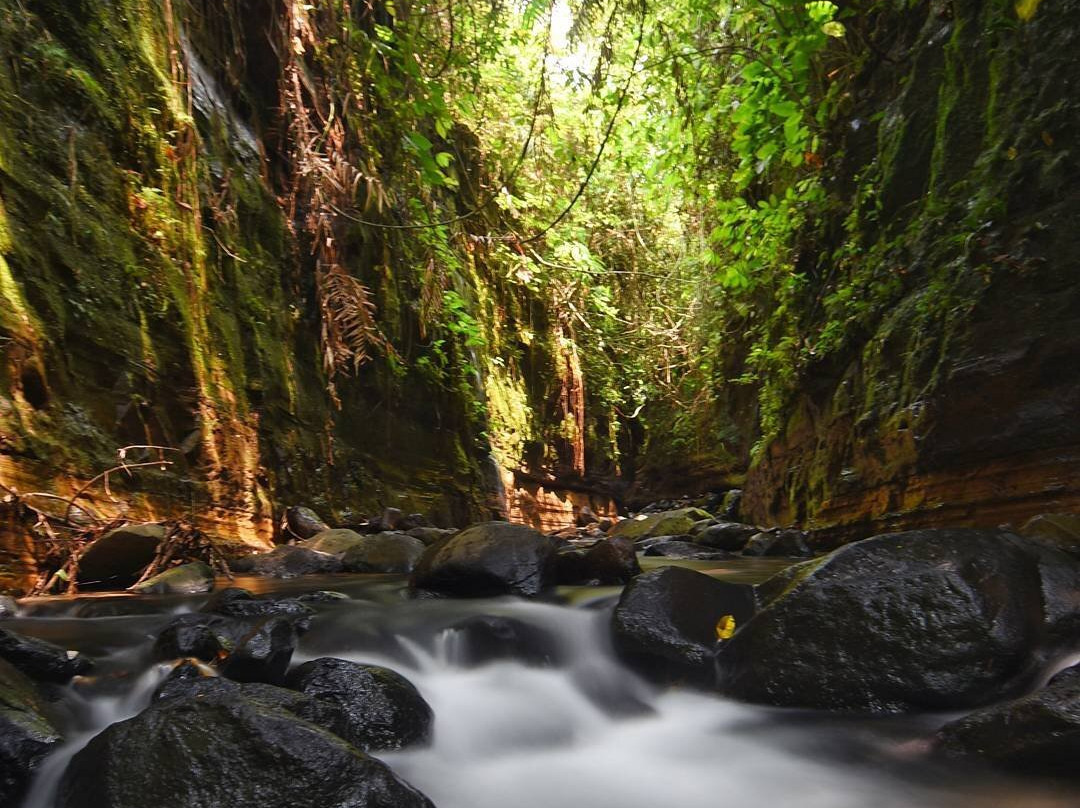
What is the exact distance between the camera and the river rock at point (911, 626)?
2.31 m

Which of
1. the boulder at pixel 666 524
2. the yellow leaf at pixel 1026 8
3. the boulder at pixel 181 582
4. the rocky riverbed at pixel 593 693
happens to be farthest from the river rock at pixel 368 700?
the boulder at pixel 666 524

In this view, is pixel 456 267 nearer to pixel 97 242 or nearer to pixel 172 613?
pixel 97 242

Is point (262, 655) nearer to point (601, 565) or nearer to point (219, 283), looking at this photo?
point (601, 565)

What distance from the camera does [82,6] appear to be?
4.67 m

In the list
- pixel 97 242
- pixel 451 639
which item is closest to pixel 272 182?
pixel 97 242

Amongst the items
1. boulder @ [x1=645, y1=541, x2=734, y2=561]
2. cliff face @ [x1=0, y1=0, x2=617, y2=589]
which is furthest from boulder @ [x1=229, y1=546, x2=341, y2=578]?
boulder @ [x1=645, y1=541, x2=734, y2=561]

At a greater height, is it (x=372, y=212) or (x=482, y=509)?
(x=372, y=212)

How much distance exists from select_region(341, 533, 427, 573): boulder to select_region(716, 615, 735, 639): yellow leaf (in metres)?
2.85

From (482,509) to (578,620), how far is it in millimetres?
5943

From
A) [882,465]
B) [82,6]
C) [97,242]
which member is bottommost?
[882,465]

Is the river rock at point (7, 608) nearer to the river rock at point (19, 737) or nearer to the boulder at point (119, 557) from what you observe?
the boulder at point (119, 557)

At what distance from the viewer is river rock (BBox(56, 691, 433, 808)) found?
1.58 metres

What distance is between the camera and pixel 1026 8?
3781mm

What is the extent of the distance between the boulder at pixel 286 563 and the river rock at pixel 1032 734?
4.22m
